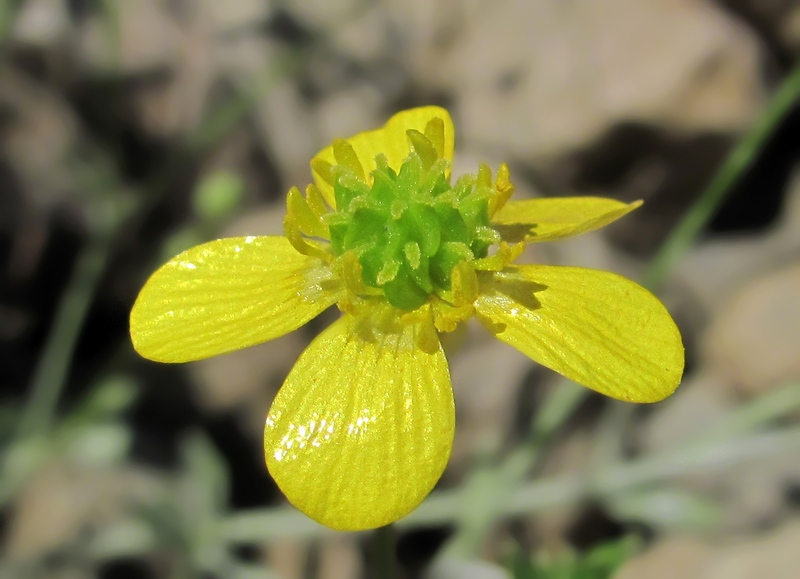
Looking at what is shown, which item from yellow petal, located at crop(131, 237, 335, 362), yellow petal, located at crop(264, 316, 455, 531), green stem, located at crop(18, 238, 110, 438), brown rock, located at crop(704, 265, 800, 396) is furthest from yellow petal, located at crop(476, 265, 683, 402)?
green stem, located at crop(18, 238, 110, 438)

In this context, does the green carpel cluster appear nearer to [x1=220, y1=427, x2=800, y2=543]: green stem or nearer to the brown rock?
[x1=220, y1=427, x2=800, y2=543]: green stem

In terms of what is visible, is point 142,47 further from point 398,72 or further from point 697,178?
point 697,178

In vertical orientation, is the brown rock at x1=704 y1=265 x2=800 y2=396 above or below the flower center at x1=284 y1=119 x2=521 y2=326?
below

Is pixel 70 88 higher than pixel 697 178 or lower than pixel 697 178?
higher

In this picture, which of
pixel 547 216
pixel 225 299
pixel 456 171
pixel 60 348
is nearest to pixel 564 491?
pixel 547 216

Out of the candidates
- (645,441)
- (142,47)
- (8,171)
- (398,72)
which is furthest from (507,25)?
(8,171)

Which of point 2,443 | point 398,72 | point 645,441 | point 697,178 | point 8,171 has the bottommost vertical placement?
point 645,441

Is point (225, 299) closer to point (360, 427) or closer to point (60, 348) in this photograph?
point (360, 427)
